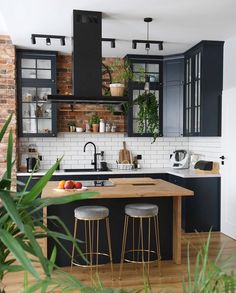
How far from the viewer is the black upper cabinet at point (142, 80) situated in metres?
6.00

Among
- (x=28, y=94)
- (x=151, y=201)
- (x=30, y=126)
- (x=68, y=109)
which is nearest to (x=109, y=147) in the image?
(x=68, y=109)

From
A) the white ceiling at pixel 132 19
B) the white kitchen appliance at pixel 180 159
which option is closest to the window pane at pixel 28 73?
the white ceiling at pixel 132 19

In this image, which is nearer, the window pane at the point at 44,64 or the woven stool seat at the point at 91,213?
the woven stool seat at the point at 91,213

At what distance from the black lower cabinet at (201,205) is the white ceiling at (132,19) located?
2211 millimetres

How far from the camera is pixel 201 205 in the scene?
5.31 meters

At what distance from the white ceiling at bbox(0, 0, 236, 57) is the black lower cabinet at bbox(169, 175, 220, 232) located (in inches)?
87.1

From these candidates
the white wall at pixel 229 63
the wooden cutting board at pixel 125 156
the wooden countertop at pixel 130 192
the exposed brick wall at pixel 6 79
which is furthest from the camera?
the wooden cutting board at pixel 125 156

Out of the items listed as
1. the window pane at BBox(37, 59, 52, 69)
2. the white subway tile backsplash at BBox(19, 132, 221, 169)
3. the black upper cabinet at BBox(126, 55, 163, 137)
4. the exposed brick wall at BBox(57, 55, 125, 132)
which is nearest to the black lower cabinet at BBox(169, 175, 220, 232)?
the white subway tile backsplash at BBox(19, 132, 221, 169)

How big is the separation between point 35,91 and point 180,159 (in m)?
2.85

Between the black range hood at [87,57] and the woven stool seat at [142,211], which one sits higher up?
the black range hood at [87,57]

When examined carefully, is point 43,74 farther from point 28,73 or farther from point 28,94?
point 28,94

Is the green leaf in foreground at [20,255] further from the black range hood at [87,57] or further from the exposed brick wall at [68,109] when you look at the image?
the exposed brick wall at [68,109]

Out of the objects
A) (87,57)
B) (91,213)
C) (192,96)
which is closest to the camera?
(91,213)

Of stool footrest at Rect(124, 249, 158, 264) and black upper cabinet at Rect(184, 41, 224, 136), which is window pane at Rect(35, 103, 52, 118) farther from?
stool footrest at Rect(124, 249, 158, 264)
